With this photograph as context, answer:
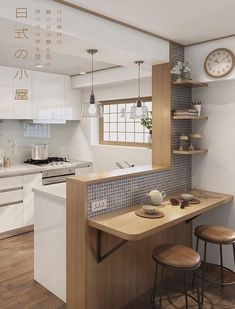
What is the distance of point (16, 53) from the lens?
3.37 m

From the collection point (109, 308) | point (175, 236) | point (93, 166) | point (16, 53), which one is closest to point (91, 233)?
point (109, 308)

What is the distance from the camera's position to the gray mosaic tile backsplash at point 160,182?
94.7 inches

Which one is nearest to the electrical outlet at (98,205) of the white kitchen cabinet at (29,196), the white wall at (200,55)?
the white wall at (200,55)

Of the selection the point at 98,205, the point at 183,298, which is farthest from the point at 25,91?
the point at 183,298

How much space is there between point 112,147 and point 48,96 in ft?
4.18

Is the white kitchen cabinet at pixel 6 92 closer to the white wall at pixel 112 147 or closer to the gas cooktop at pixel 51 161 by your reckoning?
the gas cooktop at pixel 51 161

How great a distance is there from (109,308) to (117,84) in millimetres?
2983

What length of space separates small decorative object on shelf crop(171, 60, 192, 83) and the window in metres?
1.09

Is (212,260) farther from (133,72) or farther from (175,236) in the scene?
(133,72)

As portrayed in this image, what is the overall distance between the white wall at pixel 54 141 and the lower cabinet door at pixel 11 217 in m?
0.92

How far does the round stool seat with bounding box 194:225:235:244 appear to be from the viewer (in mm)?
2545

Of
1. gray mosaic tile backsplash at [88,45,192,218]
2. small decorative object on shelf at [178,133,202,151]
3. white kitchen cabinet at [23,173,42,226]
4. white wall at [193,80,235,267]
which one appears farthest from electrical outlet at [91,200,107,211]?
white kitchen cabinet at [23,173,42,226]

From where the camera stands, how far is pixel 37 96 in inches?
174

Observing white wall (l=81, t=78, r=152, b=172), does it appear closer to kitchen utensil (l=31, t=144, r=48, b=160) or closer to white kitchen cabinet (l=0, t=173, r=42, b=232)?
→ kitchen utensil (l=31, t=144, r=48, b=160)
